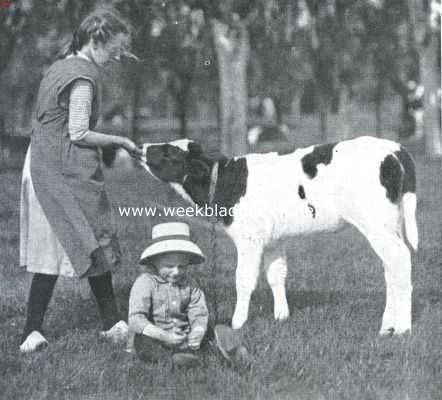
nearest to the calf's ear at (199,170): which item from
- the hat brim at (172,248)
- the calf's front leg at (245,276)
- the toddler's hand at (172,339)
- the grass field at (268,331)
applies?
the grass field at (268,331)

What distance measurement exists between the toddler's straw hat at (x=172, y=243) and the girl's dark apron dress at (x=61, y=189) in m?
0.41

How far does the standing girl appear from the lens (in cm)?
364

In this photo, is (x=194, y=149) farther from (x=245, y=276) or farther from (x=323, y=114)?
(x=323, y=114)

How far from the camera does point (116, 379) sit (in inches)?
128

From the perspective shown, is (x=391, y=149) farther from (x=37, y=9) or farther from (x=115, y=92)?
(x=37, y=9)

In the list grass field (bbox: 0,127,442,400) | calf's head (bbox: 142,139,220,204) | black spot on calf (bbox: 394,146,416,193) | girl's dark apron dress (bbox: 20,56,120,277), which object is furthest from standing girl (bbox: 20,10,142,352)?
black spot on calf (bbox: 394,146,416,193)

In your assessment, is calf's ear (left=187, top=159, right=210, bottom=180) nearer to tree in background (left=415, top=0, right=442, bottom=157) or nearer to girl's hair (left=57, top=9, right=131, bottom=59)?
girl's hair (left=57, top=9, right=131, bottom=59)

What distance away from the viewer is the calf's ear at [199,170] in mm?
4133

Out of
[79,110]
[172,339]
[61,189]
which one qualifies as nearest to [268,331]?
[172,339]

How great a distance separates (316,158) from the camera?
159 inches

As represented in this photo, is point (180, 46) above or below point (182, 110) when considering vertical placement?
above

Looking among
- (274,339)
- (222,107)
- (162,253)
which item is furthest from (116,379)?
(222,107)

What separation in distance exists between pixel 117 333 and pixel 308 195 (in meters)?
1.43

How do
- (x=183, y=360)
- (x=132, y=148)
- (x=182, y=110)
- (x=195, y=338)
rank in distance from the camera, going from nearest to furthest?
(x=183, y=360), (x=195, y=338), (x=132, y=148), (x=182, y=110)
